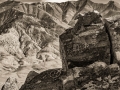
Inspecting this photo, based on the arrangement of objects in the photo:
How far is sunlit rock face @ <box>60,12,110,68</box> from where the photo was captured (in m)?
16.3

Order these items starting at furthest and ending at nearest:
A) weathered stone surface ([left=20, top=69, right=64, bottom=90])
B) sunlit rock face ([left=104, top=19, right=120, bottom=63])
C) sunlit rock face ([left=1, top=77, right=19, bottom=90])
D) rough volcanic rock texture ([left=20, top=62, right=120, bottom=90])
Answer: sunlit rock face ([left=1, top=77, right=19, bottom=90])
weathered stone surface ([left=20, top=69, right=64, bottom=90])
sunlit rock face ([left=104, top=19, right=120, bottom=63])
rough volcanic rock texture ([left=20, top=62, right=120, bottom=90])

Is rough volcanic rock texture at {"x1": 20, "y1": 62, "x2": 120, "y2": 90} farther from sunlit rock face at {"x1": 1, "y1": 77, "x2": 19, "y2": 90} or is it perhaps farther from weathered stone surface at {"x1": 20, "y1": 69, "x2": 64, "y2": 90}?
sunlit rock face at {"x1": 1, "y1": 77, "x2": 19, "y2": 90}

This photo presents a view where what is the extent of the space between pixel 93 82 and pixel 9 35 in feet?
580

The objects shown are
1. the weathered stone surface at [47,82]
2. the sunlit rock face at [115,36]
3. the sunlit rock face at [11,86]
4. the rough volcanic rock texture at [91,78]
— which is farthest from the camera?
the sunlit rock face at [11,86]

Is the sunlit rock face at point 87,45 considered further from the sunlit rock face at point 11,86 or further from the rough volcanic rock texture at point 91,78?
the sunlit rock face at point 11,86

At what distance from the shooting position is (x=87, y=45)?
1638cm

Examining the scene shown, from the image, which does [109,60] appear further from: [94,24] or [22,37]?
[22,37]

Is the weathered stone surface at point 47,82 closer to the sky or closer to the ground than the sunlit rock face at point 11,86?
closer to the sky

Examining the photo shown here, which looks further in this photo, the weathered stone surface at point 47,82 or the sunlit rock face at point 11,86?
the sunlit rock face at point 11,86

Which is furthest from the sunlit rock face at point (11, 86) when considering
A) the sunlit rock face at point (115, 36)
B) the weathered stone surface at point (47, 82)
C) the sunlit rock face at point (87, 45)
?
the sunlit rock face at point (115, 36)

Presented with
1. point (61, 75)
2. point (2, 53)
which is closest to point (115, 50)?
point (61, 75)

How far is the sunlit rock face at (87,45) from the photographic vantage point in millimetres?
16328

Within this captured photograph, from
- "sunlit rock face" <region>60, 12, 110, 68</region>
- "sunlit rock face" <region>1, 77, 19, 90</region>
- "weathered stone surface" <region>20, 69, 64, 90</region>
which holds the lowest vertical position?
"sunlit rock face" <region>1, 77, 19, 90</region>

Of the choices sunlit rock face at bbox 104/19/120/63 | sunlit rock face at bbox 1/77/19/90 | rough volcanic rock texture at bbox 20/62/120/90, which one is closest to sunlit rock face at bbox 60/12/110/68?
sunlit rock face at bbox 104/19/120/63
